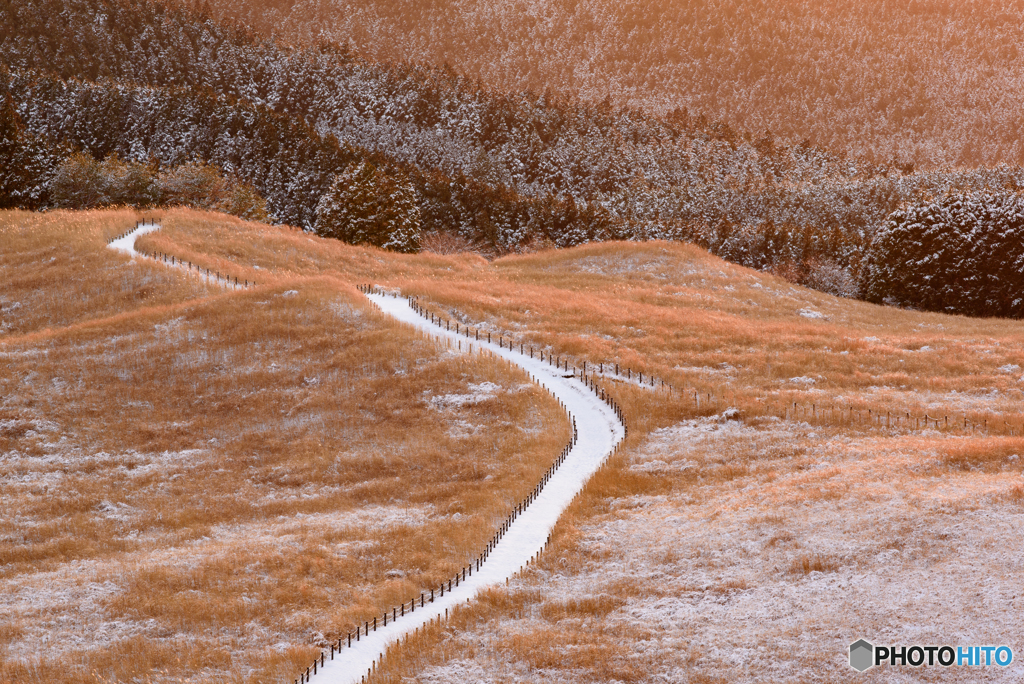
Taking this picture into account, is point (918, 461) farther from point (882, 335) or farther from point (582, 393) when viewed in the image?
point (882, 335)

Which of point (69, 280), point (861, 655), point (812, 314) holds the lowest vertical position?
point (861, 655)

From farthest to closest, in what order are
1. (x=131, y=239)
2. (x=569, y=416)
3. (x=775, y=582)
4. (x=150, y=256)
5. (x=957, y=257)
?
1. (x=957, y=257)
2. (x=131, y=239)
3. (x=150, y=256)
4. (x=569, y=416)
5. (x=775, y=582)

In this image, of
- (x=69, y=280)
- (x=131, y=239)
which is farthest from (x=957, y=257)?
(x=69, y=280)

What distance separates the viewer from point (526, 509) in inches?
1171

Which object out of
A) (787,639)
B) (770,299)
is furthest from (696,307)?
(787,639)

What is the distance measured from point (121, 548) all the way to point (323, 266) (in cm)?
4155

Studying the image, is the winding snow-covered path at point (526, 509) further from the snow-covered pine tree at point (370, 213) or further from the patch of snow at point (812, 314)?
the snow-covered pine tree at point (370, 213)

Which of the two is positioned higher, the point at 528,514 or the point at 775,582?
the point at 775,582

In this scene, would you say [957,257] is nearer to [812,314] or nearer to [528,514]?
[812,314]

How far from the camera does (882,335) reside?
56406mm

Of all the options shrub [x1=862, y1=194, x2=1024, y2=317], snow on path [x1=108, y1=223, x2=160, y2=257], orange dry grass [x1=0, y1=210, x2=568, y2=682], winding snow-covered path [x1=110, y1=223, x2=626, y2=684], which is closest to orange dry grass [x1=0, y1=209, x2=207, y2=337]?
snow on path [x1=108, y1=223, x2=160, y2=257]

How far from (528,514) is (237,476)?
12711 millimetres

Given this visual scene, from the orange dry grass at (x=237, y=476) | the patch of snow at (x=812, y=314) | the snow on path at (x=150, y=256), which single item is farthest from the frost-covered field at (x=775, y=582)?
the snow on path at (x=150, y=256)

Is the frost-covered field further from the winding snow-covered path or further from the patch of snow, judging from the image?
the patch of snow
